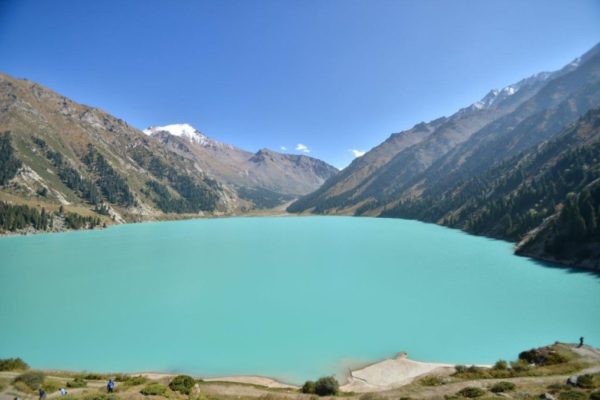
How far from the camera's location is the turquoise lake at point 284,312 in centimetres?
3659

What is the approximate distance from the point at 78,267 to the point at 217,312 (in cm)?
5887

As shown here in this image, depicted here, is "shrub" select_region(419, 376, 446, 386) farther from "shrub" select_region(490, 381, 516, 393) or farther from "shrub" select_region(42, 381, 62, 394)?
"shrub" select_region(42, 381, 62, 394)

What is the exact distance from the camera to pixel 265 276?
73.9m

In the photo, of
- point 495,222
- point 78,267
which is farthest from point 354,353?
point 495,222

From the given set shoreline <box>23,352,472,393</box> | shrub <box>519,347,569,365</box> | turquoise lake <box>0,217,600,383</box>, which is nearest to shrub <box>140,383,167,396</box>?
shoreline <box>23,352,472,393</box>

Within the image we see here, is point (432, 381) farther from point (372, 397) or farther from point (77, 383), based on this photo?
point (77, 383)

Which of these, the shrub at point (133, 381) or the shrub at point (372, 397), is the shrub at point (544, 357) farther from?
the shrub at point (133, 381)

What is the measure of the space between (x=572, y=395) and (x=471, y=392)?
5.30 m

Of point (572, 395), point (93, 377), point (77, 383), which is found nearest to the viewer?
point (572, 395)

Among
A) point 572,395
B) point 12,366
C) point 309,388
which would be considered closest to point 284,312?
point 309,388

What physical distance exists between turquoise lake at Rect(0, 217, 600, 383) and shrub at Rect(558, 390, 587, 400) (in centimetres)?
1617

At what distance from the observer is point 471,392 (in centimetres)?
2139

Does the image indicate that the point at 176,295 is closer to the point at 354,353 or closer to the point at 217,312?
the point at 217,312

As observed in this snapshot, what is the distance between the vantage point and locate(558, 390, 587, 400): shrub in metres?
18.5
